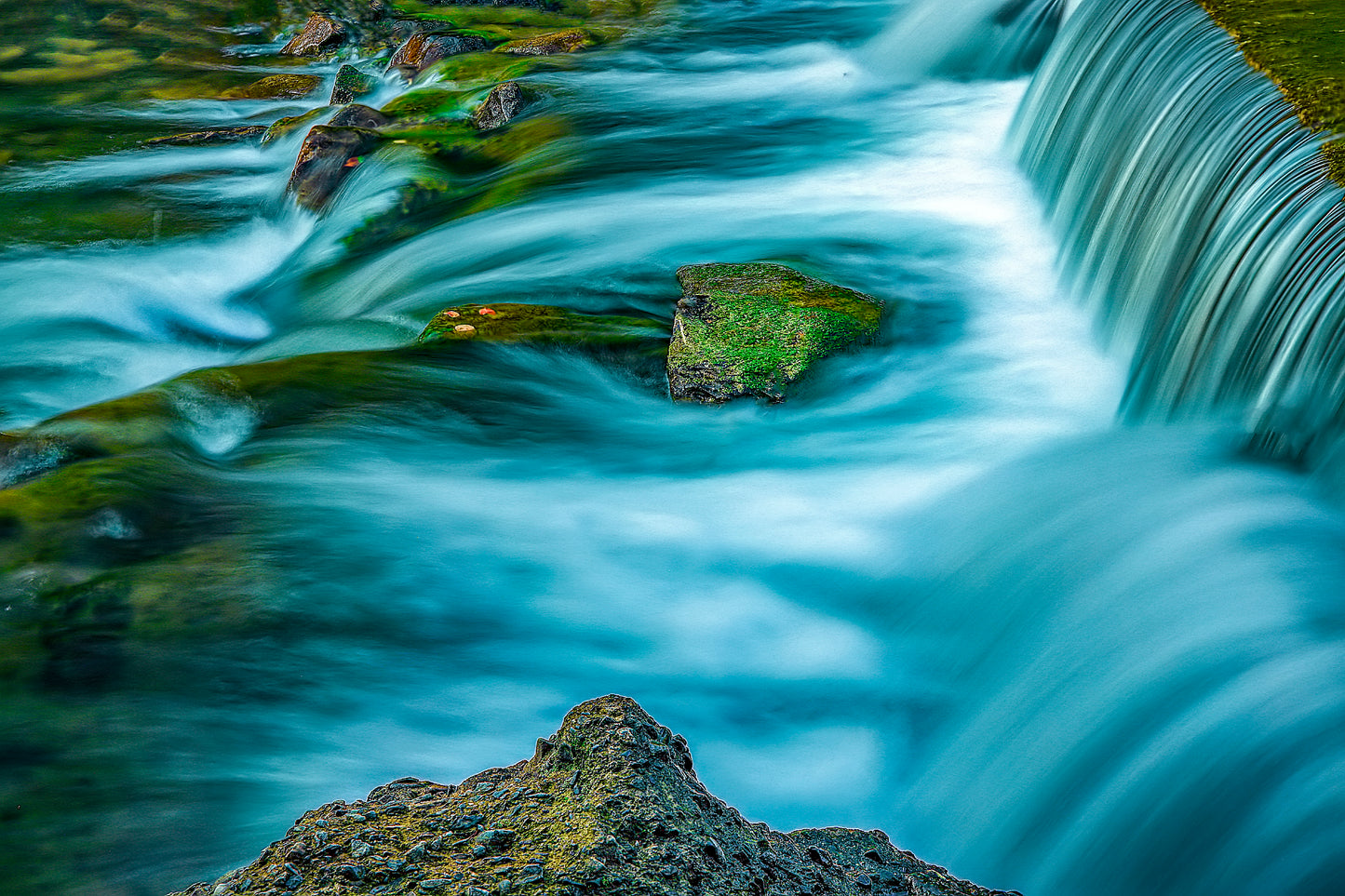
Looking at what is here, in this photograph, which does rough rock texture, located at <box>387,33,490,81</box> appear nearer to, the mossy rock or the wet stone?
the wet stone

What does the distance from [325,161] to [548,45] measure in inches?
159

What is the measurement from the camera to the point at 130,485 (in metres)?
4.53

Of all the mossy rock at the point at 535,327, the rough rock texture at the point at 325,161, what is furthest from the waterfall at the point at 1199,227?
the rough rock texture at the point at 325,161

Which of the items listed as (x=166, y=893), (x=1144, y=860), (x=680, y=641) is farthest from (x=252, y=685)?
(x=1144, y=860)

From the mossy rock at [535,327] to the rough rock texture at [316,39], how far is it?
9.60 metres

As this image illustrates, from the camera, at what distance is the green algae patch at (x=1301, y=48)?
18.0 ft

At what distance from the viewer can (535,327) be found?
259 inches

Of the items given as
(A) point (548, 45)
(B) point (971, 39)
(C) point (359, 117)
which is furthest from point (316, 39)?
(B) point (971, 39)

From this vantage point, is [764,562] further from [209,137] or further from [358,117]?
[209,137]

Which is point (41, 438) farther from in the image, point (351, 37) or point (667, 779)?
point (351, 37)

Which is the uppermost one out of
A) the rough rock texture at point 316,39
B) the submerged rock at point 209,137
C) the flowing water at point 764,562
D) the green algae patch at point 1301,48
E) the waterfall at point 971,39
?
the rough rock texture at point 316,39

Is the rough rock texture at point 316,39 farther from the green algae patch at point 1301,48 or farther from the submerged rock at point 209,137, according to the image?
the green algae patch at point 1301,48

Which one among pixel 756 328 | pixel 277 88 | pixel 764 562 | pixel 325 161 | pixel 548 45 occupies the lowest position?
pixel 764 562

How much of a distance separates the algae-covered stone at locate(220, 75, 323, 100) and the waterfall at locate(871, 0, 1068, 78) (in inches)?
265
